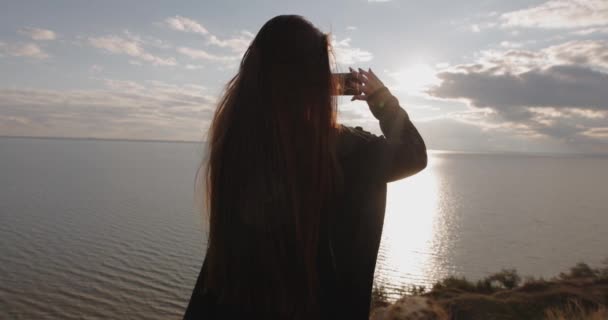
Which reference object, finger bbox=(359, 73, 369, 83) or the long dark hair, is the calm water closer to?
the long dark hair

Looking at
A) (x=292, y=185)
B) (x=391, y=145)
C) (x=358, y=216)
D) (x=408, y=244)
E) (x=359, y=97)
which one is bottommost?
(x=408, y=244)

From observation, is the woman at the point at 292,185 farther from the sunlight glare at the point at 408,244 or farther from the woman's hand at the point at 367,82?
the sunlight glare at the point at 408,244

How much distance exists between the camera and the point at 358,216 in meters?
1.66

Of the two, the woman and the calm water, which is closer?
the woman

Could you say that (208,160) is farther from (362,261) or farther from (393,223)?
(393,223)

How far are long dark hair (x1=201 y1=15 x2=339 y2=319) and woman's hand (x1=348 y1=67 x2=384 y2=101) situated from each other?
9.6 inches

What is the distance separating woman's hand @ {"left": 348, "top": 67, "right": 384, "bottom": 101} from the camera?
6.03 feet

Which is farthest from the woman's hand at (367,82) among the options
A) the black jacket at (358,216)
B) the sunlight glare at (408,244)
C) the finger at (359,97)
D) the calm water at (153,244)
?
the sunlight glare at (408,244)

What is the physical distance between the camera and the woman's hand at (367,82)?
1.84 m

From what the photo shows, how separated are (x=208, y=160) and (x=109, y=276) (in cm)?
2040

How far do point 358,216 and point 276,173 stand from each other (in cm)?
38

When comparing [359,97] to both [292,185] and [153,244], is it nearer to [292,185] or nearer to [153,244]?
[292,185]

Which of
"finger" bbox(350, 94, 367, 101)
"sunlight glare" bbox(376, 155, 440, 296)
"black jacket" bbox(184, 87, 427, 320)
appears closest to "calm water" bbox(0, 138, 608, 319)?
"sunlight glare" bbox(376, 155, 440, 296)

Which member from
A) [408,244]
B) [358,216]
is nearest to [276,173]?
[358,216]
